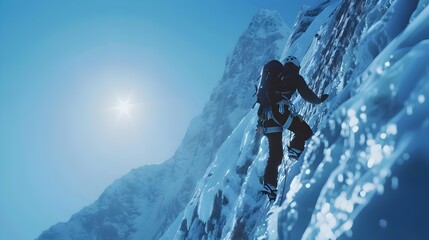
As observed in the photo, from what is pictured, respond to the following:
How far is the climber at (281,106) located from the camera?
21.9 feet

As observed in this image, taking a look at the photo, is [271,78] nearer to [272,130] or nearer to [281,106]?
[281,106]

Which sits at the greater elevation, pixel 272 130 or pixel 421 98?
pixel 272 130

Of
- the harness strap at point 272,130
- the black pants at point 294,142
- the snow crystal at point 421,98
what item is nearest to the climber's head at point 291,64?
the black pants at point 294,142

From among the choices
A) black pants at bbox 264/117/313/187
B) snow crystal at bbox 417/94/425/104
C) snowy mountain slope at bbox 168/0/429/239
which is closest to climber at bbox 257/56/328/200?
black pants at bbox 264/117/313/187

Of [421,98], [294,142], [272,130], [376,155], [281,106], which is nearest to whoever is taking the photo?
[421,98]

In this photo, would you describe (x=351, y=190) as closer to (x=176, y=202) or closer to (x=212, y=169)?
(x=212, y=169)

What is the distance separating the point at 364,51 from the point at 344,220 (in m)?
3.16

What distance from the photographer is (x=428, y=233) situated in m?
2.26

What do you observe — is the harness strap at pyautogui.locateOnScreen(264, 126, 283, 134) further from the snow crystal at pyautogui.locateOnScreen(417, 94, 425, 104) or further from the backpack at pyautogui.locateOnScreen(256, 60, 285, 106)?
the snow crystal at pyautogui.locateOnScreen(417, 94, 425, 104)

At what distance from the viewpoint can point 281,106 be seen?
6.86 m

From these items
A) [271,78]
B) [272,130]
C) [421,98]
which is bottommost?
[421,98]

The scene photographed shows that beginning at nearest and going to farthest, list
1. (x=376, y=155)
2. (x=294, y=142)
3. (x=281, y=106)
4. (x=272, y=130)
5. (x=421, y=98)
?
(x=421, y=98) → (x=376, y=155) → (x=294, y=142) → (x=281, y=106) → (x=272, y=130)

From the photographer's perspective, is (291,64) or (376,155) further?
(291,64)

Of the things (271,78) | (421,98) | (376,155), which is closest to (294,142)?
(271,78)
